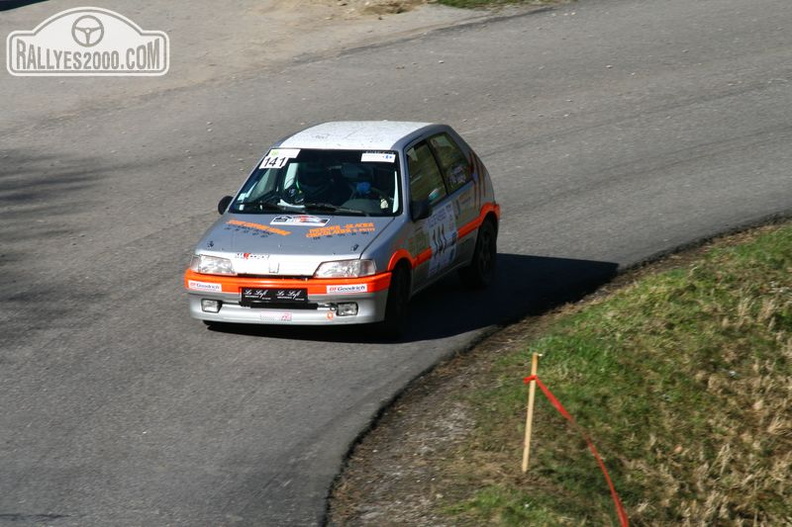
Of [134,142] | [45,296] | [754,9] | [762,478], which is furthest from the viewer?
[754,9]

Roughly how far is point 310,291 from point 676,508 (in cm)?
331

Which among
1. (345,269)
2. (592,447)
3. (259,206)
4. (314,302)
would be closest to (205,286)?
(314,302)

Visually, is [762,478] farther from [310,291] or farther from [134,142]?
[134,142]

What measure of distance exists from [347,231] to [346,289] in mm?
634

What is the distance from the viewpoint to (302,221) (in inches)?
419

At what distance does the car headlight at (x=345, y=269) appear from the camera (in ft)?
33.0

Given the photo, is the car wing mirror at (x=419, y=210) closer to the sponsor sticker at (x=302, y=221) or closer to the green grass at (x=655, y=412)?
the sponsor sticker at (x=302, y=221)

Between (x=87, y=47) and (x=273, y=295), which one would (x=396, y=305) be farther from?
(x=87, y=47)

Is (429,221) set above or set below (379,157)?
below

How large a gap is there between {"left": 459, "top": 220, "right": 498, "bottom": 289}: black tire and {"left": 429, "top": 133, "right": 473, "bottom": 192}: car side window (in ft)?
1.76

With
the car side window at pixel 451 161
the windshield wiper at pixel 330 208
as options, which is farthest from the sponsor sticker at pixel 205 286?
the car side window at pixel 451 161

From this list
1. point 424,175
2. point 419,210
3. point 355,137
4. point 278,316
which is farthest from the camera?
point 355,137

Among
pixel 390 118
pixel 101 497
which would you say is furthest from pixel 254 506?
pixel 390 118

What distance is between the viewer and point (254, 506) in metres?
7.56
